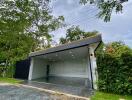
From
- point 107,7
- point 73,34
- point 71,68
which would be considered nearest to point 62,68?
point 71,68

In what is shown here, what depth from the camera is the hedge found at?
8695mm

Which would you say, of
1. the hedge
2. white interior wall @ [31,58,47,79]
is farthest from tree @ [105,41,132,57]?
white interior wall @ [31,58,47,79]

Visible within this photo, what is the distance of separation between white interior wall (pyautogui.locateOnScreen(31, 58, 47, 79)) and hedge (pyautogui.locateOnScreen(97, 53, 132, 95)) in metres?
10.6

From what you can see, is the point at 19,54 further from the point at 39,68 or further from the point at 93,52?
the point at 93,52

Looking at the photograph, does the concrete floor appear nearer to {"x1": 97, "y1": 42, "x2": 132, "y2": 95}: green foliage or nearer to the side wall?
{"x1": 97, "y1": 42, "x2": 132, "y2": 95}: green foliage

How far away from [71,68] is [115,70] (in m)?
12.8

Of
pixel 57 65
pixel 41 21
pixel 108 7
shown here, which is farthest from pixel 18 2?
pixel 41 21

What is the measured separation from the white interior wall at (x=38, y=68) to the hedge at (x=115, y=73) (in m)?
10.6

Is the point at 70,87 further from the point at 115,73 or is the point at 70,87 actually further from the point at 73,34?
the point at 73,34

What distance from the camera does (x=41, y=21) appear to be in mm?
28859

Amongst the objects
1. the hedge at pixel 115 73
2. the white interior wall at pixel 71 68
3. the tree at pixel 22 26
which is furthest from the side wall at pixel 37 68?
the hedge at pixel 115 73

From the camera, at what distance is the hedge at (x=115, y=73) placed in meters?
8.70

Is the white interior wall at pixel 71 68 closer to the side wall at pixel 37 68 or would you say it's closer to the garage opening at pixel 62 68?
the garage opening at pixel 62 68

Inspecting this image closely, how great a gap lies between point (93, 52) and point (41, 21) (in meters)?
20.1
